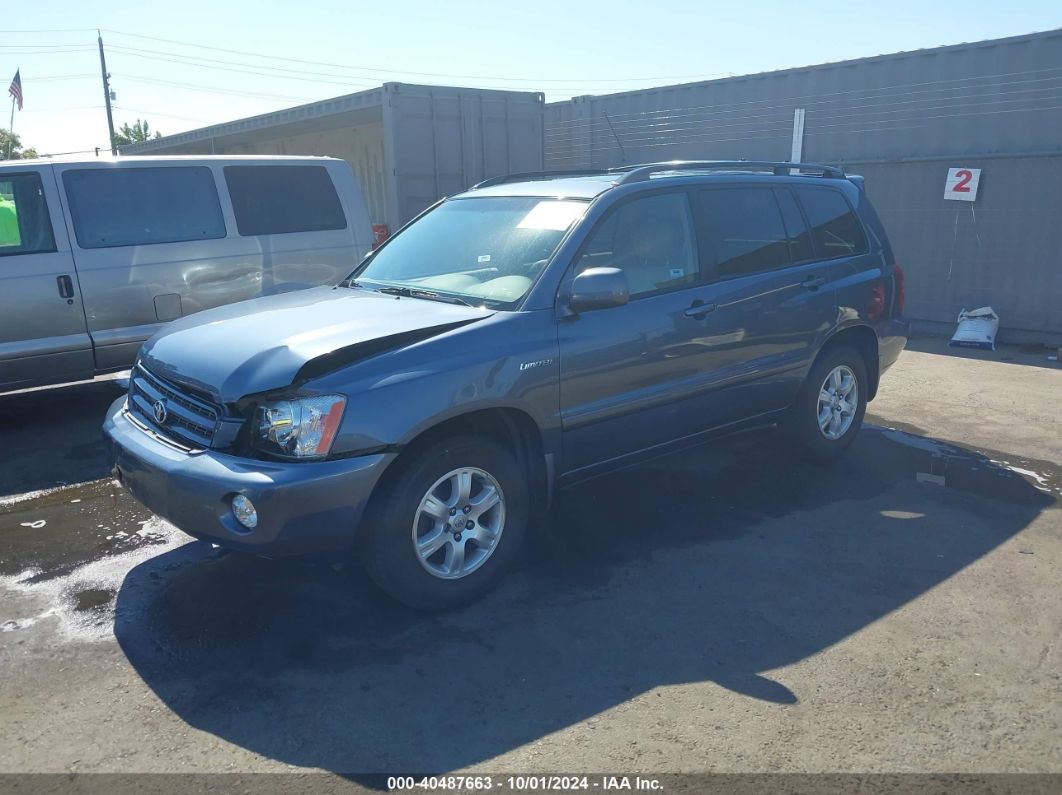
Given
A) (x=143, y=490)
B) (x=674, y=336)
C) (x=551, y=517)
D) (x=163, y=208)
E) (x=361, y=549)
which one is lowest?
(x=551, y=517)

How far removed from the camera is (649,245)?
15.1ft

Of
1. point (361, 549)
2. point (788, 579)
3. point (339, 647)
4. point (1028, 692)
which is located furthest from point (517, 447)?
point (1028, 692)

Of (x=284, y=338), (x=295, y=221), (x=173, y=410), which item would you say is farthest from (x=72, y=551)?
(x=295, y=221)

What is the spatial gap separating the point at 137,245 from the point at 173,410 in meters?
3.54

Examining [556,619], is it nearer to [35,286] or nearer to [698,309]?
[698,309]

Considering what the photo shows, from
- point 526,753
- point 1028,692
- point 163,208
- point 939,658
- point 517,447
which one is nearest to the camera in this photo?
point 526,753

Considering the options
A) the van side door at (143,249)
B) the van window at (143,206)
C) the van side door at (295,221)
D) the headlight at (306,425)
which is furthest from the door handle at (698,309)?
the van window at (143,206)

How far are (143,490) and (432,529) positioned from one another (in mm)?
1259

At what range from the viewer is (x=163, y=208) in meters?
6.89

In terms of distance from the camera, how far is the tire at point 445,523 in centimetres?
353

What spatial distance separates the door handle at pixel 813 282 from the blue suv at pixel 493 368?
0.01 m

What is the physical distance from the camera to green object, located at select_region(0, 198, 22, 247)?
6.32 metres

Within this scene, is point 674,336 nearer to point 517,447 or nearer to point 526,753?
point 517,447

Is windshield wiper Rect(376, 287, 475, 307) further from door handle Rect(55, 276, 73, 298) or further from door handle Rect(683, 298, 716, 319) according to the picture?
door handle Rect(55, 276, 73, 298)
